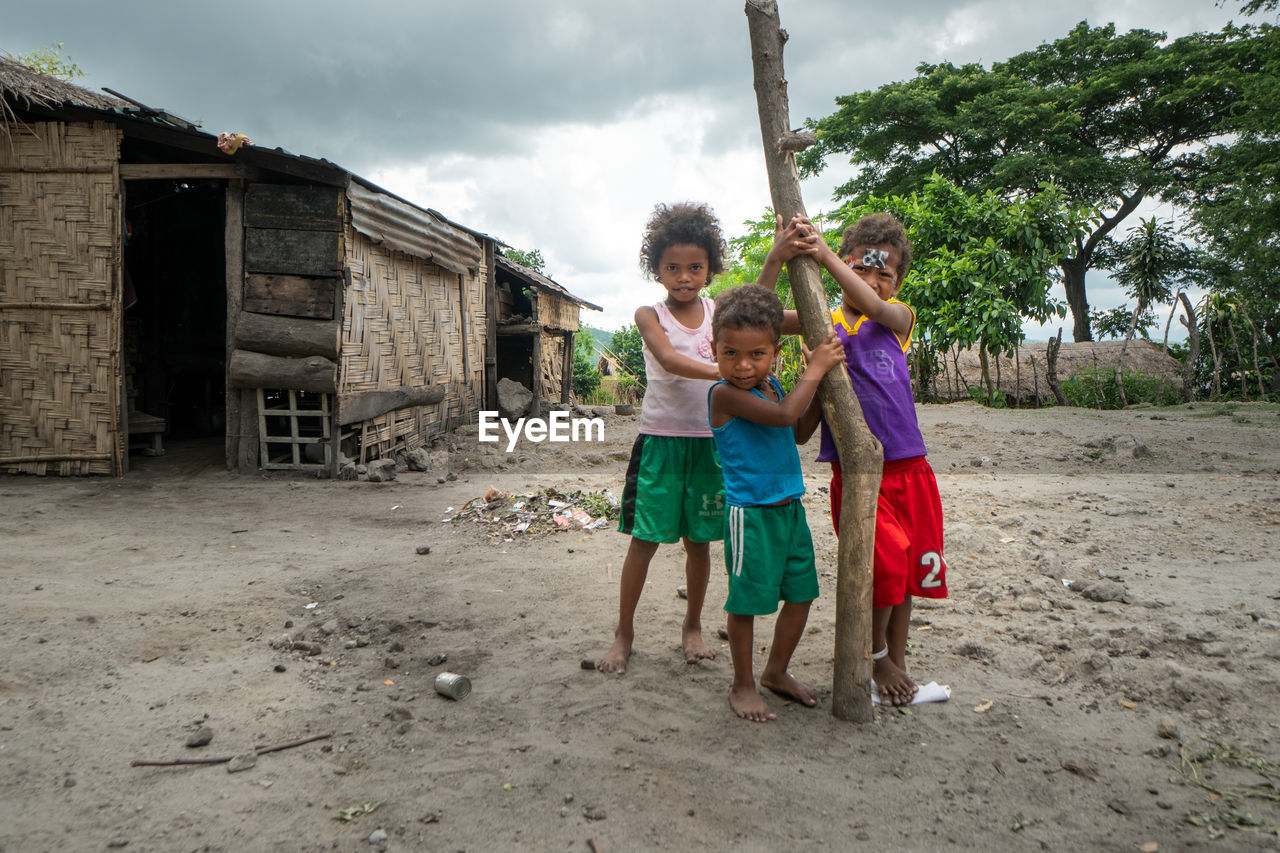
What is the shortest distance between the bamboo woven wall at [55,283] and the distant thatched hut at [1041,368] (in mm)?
12772

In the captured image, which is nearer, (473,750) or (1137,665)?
(473,750)

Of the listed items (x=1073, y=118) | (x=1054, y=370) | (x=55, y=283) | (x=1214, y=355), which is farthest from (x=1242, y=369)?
(x=55, y=283)

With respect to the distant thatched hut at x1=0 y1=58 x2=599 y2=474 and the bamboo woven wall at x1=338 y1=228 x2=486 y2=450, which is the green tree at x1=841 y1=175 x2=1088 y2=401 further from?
the distant thatched hut at x1=0 y1=58 x2=599 y2=474

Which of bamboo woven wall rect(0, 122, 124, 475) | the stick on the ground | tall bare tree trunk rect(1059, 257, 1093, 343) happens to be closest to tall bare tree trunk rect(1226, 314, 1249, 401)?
tall bare tree trunk rect(1059, 257, 1093, 343)

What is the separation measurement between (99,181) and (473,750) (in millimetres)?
6771

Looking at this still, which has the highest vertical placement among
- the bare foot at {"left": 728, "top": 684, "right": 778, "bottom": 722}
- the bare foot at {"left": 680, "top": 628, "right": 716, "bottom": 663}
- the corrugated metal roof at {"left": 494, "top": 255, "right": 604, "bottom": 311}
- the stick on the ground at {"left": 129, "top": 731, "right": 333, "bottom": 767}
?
the corrugated metal roof at {"left": 494, "top": 255, "right": 604, "bottom": 311}

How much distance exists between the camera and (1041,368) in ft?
48.0

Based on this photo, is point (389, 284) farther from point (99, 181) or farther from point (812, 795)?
point (812, 795)

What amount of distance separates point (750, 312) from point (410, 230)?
6925mm

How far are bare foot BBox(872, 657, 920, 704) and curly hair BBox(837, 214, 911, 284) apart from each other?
1.27 metres

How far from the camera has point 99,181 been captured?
6.38 meters

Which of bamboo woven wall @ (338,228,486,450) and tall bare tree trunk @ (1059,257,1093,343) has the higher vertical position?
tall bare tree trunk @ (1059,257,1093,343)

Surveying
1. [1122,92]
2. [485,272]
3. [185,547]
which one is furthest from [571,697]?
[1122,92]

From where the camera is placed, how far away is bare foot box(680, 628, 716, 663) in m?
2.66
